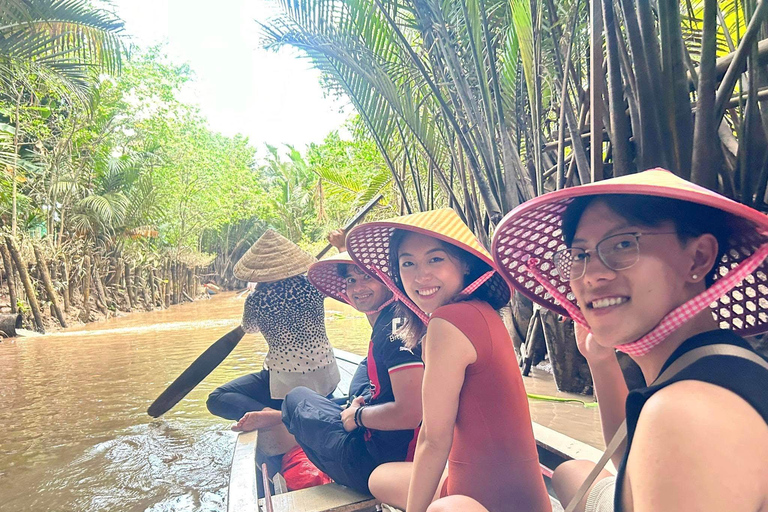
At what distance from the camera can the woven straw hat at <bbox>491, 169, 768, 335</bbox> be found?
75 cm

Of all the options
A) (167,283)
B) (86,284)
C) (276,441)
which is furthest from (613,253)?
(167,283)

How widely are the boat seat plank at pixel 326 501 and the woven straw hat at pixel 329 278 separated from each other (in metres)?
1.04

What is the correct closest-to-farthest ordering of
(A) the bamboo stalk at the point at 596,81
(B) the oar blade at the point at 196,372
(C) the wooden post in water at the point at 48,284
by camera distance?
(A) the bamboo stalk at the point at 596,81, (B) the oar blade at the point at 196,372, (C) the wooden post in water at the point at 48,284

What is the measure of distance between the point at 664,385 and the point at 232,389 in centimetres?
300

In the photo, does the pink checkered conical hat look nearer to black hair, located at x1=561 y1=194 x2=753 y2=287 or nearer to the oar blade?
black hair, located at x1=561 y1=194 x2=753 y2=287

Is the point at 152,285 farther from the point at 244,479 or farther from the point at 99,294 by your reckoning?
the point at 244,479

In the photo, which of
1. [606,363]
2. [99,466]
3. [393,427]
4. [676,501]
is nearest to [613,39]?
[606,363]

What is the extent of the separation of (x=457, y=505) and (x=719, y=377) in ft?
2.56

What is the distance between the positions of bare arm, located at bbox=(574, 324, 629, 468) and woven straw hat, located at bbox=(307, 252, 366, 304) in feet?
5.08

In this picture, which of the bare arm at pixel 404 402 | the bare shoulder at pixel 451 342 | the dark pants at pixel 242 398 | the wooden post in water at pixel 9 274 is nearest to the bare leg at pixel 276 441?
the dark pants at pixel 242 398

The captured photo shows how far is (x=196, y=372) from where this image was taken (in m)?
4.16

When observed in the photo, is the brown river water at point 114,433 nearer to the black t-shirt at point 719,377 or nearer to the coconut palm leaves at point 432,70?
the coconut palm leaves at point 432,70

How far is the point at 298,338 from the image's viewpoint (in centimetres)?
310

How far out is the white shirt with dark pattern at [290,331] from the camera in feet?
10.2
